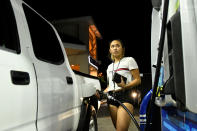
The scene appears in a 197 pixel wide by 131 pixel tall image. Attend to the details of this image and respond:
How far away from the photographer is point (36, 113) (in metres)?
1.82

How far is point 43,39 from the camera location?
8.41 feet

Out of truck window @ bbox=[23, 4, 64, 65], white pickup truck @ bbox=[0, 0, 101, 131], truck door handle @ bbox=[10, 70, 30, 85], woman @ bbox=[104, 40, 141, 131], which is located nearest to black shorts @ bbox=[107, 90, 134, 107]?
woman @ bbox=[104, 40, 141, 131]

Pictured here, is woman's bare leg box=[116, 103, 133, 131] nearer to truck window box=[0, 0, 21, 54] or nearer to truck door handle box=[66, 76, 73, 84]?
truck door handle box=[66, 76, 73, 84]

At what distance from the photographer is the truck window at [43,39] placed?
2227mm

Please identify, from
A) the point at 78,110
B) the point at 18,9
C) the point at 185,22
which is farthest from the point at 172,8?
the point at 78,110

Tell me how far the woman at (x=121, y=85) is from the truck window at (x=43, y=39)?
2.54 feet

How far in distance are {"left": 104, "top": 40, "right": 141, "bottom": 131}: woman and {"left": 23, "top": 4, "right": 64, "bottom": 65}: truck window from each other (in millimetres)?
774

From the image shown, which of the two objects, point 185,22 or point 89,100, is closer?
point 185,22

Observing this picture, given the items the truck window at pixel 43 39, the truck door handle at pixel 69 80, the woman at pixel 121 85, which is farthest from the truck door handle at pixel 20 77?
the woman at pixel 121 85

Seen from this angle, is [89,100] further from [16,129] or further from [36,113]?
[16,129]

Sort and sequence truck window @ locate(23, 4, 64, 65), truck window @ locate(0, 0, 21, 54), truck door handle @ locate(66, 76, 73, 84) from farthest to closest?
truck door handle @ locate(66, 76, 73, 84)
truck window @ locate(23, 4, 64, 65)
truck window @ locate(0, 0, 21, 54)

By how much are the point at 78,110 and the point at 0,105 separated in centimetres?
182

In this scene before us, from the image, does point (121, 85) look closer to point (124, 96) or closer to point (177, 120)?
point (124, 96)

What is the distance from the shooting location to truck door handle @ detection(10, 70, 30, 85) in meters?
1.50
